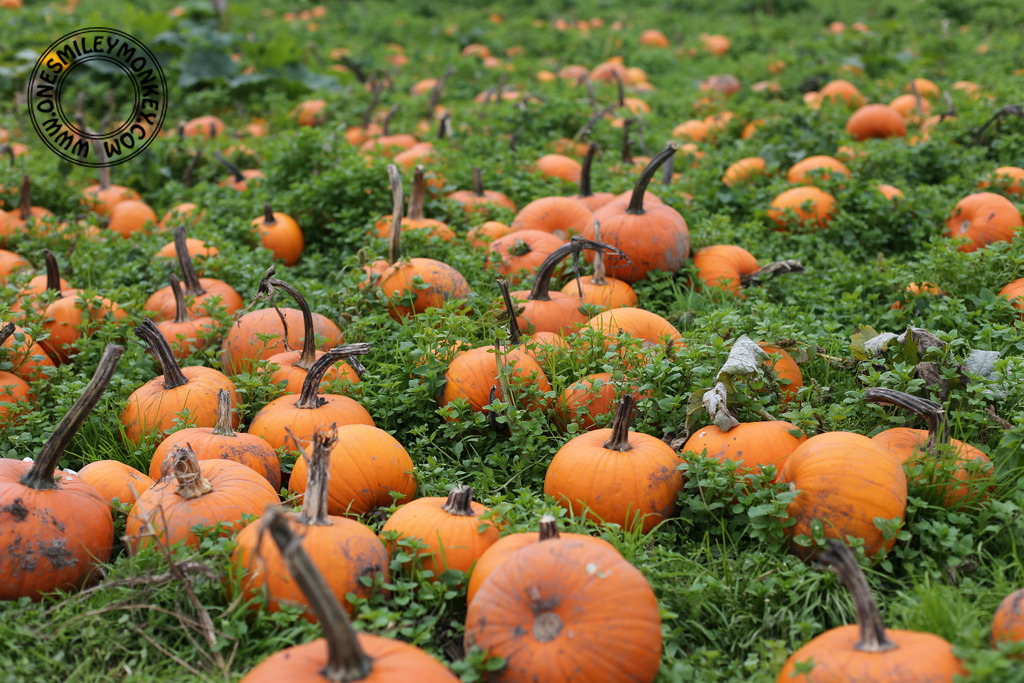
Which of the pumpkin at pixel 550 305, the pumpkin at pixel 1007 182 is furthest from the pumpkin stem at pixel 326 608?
the pumpkin at pixel 1007 182

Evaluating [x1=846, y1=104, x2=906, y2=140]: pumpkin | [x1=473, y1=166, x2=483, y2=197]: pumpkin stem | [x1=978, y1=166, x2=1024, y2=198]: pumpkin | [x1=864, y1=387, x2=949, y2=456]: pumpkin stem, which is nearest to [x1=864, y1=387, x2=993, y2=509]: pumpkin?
[x1=864, y1=387, x2=949, y2=456]: pumpkin stem

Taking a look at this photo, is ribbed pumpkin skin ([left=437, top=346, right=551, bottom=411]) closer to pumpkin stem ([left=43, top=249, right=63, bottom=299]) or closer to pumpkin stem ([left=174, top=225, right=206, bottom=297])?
pumpkin stem ([left=174, top=225, right=206, bottom=297])

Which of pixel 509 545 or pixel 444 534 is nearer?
pixel 509 545

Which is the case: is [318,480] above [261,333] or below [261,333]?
below

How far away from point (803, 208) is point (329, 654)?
16.5ft

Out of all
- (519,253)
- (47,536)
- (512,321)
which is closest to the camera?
(47,536)

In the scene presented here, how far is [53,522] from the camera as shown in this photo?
282cm

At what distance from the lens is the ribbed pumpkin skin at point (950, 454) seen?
3.03m

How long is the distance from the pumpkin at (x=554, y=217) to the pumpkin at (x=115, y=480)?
3106mm

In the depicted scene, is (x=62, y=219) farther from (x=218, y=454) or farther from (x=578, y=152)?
(x=578, y=152)

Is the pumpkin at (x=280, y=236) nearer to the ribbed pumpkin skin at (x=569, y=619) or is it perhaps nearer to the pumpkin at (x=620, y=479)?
the pumpkin at (x=620, y=479)

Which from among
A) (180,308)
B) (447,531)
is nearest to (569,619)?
(447,531)

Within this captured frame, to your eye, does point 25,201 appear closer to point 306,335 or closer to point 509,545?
point 306,335

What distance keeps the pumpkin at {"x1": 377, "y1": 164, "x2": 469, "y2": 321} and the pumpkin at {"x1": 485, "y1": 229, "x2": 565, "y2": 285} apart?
14.1 inches
